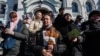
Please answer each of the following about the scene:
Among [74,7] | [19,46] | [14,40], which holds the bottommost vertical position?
[19,46]

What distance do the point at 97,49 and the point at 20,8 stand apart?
84.6 ft

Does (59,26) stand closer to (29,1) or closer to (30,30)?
(30,30)

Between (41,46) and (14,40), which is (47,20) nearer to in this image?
(41,46)

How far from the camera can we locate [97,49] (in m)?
5.64

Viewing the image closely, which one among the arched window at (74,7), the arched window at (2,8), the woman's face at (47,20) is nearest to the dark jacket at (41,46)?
the woman's face at (47,20)

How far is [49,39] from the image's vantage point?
221 inches

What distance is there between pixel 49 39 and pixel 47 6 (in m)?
24.6

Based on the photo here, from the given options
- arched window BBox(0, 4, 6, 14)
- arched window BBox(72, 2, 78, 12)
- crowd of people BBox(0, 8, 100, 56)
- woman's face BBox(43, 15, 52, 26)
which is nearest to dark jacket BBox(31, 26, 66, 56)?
crowd of people BBox(0, 8, 100, 56)

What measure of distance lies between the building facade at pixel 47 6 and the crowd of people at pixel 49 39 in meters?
22.6

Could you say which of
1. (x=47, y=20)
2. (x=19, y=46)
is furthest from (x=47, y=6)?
(x=47, y=20)

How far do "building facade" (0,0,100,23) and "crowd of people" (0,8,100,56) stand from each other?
74.1 ft

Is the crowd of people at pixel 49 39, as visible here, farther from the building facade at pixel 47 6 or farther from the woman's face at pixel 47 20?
the building facade at pixel 47 6

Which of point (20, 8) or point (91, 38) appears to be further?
point (20, 8)

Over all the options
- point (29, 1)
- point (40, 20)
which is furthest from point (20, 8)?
point (40, 20)
